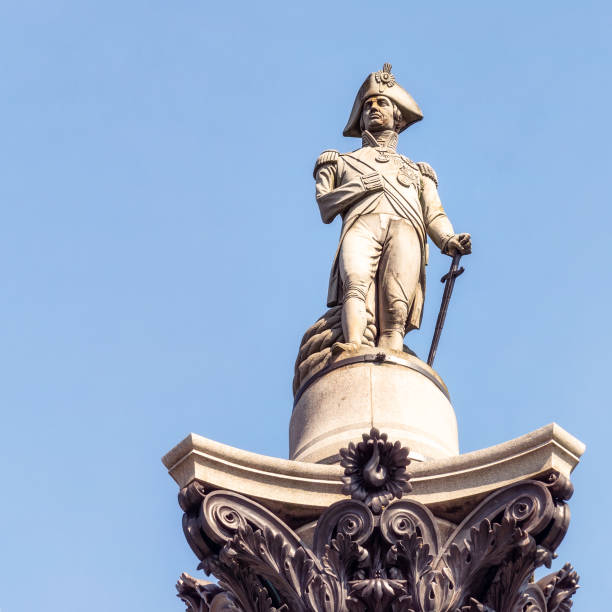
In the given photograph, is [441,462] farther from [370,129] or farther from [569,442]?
[370,129]

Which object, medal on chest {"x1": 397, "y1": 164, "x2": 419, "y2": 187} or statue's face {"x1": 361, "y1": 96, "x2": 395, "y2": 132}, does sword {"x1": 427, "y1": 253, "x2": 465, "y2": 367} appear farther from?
statue's face {"x1": 361, "y1": 96, "x2": 395, "y2": 132}

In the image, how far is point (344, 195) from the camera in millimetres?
18344

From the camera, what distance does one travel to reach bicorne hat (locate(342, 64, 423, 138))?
1975 cm

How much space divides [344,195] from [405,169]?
0.94 metres

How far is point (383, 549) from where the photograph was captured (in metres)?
13.2

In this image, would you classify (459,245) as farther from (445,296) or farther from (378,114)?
(378,114)

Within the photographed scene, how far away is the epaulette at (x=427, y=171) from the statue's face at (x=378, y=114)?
78 cm

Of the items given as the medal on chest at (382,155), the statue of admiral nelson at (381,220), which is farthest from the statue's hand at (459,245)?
the medal on chest at (382,155)

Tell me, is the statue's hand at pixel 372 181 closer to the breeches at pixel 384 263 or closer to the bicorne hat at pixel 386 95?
the breeches at pixel 384 263

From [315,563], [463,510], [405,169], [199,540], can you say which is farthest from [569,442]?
[405,169]

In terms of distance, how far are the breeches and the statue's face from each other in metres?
1.94

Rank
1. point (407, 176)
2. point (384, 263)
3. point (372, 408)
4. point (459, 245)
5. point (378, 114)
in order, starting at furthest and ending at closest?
1. point (378, 114)
2. point (407, 176)
3. point (459, 245)
4. point (384, 263)
5. point (372, 408)

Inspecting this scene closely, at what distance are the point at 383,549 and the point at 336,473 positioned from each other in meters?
1.11

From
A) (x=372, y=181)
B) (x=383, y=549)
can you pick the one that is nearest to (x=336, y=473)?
(x=383, y=549)
